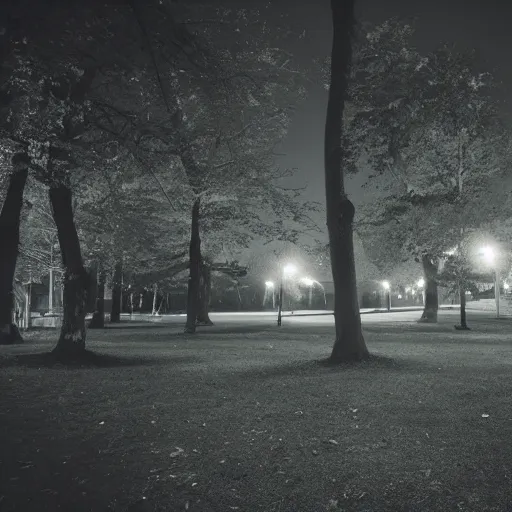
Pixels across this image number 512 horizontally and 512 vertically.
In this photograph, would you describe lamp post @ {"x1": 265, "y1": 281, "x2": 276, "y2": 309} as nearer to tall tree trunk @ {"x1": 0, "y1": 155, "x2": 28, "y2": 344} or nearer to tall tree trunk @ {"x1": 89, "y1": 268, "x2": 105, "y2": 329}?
tall tree trunk @ {"x1": 89, "y1": 268, "x2": 105, "y2": 329}

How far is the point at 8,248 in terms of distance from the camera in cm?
1488

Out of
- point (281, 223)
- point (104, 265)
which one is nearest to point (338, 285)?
point (281, 223)

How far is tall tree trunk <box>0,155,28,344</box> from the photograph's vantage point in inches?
582

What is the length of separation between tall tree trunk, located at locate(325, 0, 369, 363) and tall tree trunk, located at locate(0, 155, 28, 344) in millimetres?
10560

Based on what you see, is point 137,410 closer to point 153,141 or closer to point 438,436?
point 438,436

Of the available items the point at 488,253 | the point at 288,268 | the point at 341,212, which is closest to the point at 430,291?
the point at 488,253

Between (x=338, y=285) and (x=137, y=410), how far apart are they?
5.98 metres

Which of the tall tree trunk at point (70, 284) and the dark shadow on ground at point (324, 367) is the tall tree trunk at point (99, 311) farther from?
the dark shadow on ground at point (324, 367)

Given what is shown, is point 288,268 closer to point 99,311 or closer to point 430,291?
point 430,291

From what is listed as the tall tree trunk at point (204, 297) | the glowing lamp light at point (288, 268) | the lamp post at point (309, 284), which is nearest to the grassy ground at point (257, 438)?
the tall tree trunk at point (204, 297)

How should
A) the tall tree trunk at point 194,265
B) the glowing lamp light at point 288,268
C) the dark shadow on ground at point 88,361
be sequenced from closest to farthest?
the dark shadow on ground at point 88,361 < the tall tree trunk at point 194,265 < the glowing lamp light at point 288,268

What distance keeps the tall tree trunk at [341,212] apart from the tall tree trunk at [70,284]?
6.46m

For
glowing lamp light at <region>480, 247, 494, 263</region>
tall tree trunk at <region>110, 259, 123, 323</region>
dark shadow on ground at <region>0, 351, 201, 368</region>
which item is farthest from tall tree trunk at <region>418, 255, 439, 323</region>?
dark shadow on ground at <region>0, 351, 201, 368</region>

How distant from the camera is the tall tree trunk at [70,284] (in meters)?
11.0
